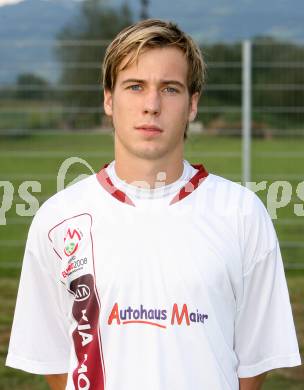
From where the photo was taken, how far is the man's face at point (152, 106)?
2.32 metres

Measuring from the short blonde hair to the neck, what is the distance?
9.1 inches

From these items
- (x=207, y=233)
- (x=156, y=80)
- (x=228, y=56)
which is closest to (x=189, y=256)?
(x=207, y=233)

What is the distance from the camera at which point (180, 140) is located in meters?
2.40

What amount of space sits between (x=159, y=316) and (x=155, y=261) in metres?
0.15

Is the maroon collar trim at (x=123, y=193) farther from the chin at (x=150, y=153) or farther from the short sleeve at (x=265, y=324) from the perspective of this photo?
the short sleeve at (x=265, y=324)

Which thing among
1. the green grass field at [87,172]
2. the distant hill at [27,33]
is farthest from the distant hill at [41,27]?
the green grass field at [87,172]

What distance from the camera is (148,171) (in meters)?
2.37

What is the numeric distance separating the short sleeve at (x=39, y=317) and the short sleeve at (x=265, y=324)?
20.2 inches

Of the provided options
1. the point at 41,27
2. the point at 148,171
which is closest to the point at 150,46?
the point at 148,171

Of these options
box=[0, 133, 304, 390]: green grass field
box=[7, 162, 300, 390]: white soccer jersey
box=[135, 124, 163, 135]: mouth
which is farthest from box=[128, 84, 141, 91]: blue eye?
box=[0, 133, 304, 390]: green grass field

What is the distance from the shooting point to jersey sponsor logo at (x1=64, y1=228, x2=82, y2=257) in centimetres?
238

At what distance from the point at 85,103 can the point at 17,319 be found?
6.39m

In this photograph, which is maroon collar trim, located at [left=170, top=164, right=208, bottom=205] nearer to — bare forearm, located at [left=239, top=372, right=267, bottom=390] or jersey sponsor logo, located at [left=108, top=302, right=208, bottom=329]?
jersey sponsor logo, located at [left=108, top=302, right=208, bottom=329]

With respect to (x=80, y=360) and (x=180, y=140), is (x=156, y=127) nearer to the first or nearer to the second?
(x=180, y=140)
